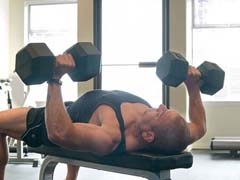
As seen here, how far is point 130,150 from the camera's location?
6.22 ft

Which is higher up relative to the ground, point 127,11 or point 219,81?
point 127,11

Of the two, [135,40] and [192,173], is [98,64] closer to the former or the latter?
[192,173]

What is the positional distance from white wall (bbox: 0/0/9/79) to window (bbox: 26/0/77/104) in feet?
1.24

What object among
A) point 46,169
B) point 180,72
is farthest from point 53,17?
point 180,72

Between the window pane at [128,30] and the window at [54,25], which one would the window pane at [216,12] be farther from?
the window at [54,25]

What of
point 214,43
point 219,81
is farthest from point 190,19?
point 219,81

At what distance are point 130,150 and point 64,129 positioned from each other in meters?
0.36

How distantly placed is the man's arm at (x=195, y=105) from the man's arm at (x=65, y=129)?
0.59 meters

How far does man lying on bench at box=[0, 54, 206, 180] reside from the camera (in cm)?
171

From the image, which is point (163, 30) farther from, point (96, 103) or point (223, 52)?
point (96, 103)

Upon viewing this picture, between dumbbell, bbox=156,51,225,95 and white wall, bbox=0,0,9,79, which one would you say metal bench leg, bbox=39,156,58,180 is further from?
white wall, bbox=0,0,9,79

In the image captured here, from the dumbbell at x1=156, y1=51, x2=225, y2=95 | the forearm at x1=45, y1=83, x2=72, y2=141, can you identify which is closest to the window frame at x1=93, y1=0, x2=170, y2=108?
the dumbbell at x1=156, y1=51, x2=225, y2=95

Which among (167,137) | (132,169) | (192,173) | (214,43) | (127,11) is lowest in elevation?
(192,173)

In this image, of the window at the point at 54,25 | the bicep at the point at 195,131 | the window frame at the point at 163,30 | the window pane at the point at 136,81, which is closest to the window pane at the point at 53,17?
the window at the point at 54,25
